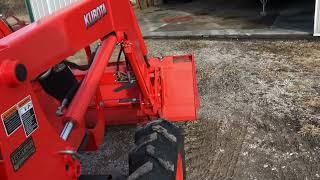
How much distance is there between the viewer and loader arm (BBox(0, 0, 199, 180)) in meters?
1.73

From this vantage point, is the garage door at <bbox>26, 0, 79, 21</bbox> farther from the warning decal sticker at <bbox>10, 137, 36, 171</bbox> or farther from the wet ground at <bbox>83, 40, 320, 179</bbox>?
the warning decal sticker at <bbox>10, 137, 36, 171</bbox>

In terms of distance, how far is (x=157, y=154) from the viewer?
2715 millimetres

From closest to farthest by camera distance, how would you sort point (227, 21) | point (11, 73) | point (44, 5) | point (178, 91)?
point (11, 73) → point (178, 91) → point (227, 21) → point (44, 5)

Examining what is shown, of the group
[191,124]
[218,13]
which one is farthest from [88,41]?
[218,13]

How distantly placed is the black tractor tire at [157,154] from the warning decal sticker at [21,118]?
889mm

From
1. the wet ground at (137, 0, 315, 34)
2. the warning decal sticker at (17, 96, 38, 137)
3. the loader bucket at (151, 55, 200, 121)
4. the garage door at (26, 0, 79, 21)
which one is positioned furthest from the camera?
the garage door at (26, 0, 79, 21)

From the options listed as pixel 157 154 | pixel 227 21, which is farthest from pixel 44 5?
pixel 157 154

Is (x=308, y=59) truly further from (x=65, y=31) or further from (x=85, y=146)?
(x=65, y=31)

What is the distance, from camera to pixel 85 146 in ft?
9.48

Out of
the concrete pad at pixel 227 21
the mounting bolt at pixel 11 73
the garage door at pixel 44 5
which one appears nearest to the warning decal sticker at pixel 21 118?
the mounting bolt at pixel 11 73

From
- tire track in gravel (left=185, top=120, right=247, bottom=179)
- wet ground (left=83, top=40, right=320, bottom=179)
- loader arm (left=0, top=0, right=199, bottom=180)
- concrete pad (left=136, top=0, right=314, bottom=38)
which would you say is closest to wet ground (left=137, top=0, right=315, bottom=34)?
concrete pad (left=136, top=0, right=314, bottom=38)

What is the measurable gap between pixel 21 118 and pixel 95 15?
3.81 feet

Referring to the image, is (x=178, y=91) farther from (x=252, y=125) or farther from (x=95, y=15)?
(x=95, y=15)

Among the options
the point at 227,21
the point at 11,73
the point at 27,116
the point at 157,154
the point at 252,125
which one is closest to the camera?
the point at 11,73
